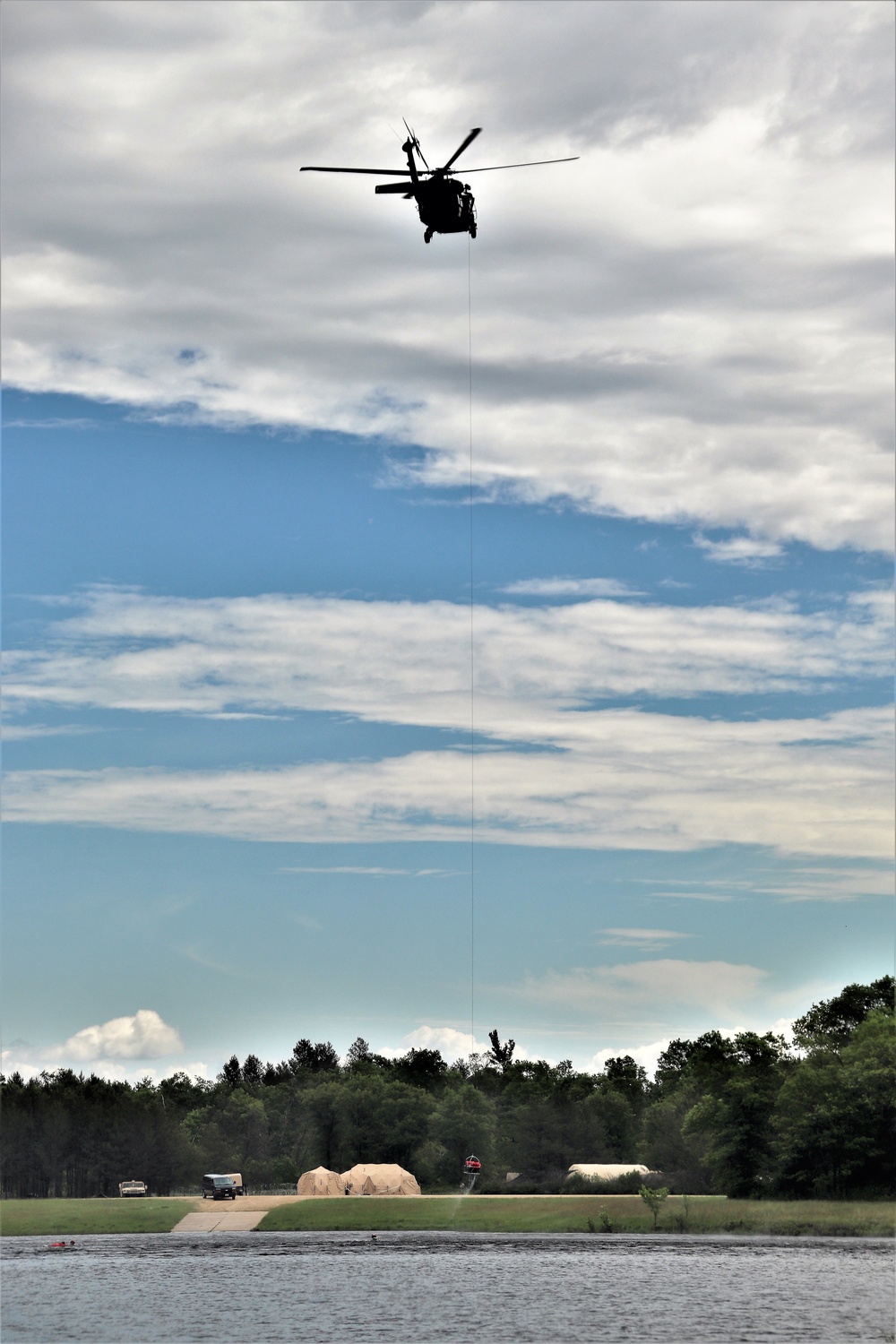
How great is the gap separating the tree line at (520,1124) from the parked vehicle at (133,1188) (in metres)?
0.79

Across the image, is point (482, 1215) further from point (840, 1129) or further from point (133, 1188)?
point (133, 1188)

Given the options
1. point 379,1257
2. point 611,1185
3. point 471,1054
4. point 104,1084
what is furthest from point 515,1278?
point 471,1054

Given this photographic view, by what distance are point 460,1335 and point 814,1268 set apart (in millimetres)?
24002

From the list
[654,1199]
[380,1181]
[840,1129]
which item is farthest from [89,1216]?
[840,1129]

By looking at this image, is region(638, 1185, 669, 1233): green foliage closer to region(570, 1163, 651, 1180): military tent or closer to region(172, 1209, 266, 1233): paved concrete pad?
region(570, 1163, 651, 1180): military tent

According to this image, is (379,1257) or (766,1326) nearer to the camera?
(766,1326)

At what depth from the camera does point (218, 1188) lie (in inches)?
4584

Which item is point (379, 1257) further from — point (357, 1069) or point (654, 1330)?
point (357, 1069)

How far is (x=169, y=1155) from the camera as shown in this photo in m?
123

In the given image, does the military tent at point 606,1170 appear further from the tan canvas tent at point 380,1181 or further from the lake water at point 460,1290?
the lake water at point 460,1290

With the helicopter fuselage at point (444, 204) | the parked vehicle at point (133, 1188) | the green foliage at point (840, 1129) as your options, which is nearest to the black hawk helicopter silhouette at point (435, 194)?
the helicopter fuselage at point (444, 204)

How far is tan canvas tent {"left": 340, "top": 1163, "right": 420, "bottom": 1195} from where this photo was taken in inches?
4545

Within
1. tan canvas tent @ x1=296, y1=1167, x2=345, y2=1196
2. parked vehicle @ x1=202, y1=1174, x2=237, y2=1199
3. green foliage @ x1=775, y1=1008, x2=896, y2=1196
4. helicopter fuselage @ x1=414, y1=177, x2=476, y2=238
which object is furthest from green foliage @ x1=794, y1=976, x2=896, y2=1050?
helicopter fuselage @ x1=414, y1=177, x2=476, y2=238

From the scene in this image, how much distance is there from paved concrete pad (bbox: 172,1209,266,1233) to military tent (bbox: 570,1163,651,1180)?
2376 centimetres
